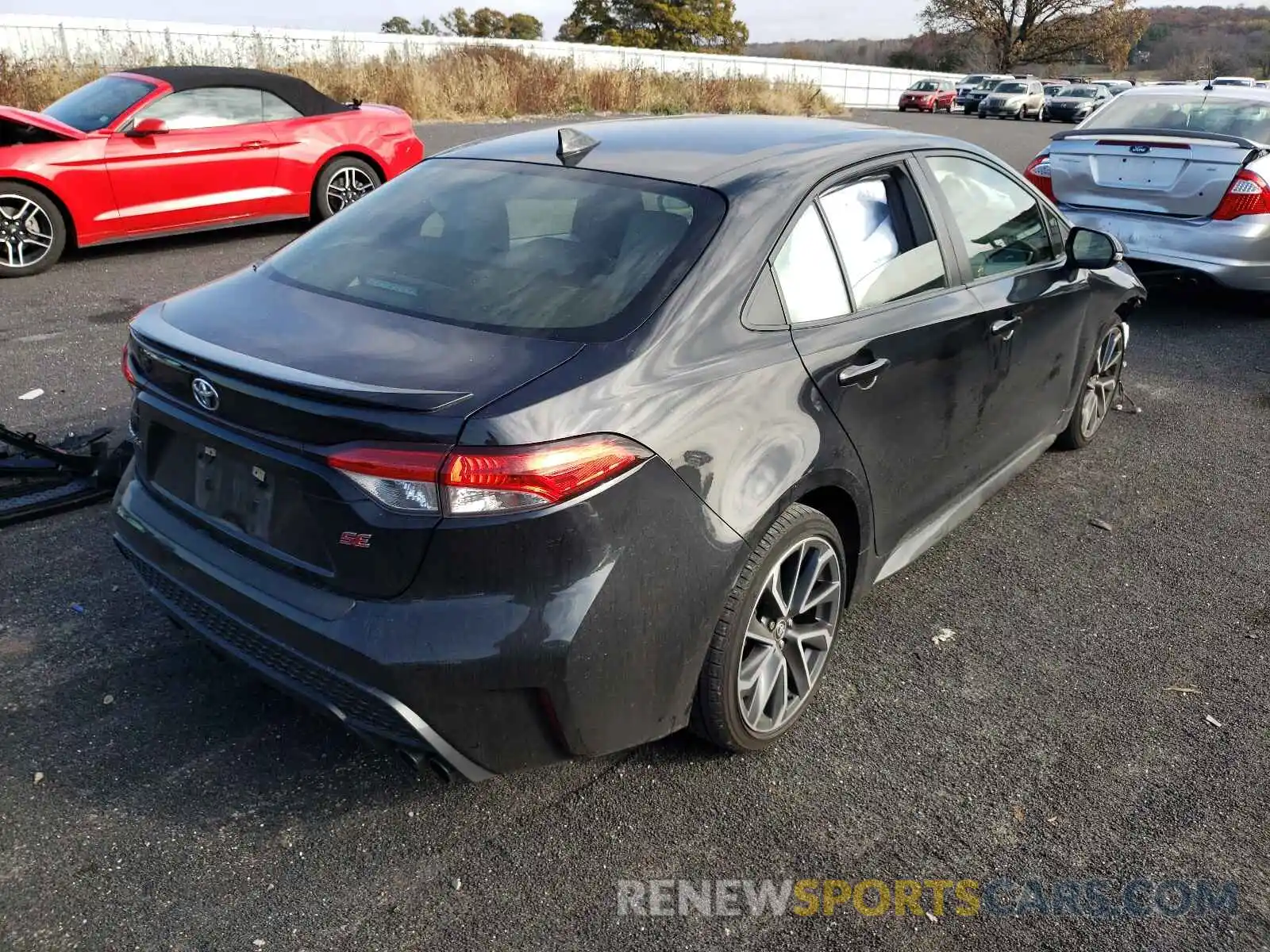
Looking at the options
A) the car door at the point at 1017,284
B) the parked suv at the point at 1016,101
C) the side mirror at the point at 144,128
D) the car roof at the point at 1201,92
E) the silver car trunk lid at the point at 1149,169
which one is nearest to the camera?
the car door at the point at 1017,284

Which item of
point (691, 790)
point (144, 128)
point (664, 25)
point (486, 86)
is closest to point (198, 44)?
point (486, 86)

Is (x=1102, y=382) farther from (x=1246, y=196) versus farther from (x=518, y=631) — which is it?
(x=518, y=631)

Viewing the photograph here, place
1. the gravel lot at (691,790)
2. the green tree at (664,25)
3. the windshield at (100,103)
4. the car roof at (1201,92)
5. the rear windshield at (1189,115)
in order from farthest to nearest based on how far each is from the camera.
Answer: the green tree at (664,25) → the windshield at (100,103) → the car roof at (1201,92) → the rear windshield at (1189,115) → the gravel lot at (691,790)

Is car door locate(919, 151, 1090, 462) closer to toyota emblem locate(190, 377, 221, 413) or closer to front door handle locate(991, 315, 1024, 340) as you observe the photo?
front door handle locate(991, 315, 1024, 340)

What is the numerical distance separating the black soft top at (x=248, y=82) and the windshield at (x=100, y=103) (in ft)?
0.62

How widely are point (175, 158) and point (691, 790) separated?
7728mm

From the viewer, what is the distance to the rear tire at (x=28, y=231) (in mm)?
7652

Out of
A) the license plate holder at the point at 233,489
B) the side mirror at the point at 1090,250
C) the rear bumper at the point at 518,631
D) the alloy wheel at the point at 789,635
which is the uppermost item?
the side mirror at the point at 1090,250

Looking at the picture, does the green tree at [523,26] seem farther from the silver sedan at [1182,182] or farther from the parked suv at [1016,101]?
the silver sedan at [1182,182]

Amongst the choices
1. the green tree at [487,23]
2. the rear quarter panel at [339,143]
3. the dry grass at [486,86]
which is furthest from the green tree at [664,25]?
the rear quarter panel at [339,143]

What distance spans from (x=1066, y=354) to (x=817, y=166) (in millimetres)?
1891

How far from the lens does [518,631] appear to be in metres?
2.13

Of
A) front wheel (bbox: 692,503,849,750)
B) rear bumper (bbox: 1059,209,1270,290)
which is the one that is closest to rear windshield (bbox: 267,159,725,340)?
front wheel (bbox: 692,503,849,750)

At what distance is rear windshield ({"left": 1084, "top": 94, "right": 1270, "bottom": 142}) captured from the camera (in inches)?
286
